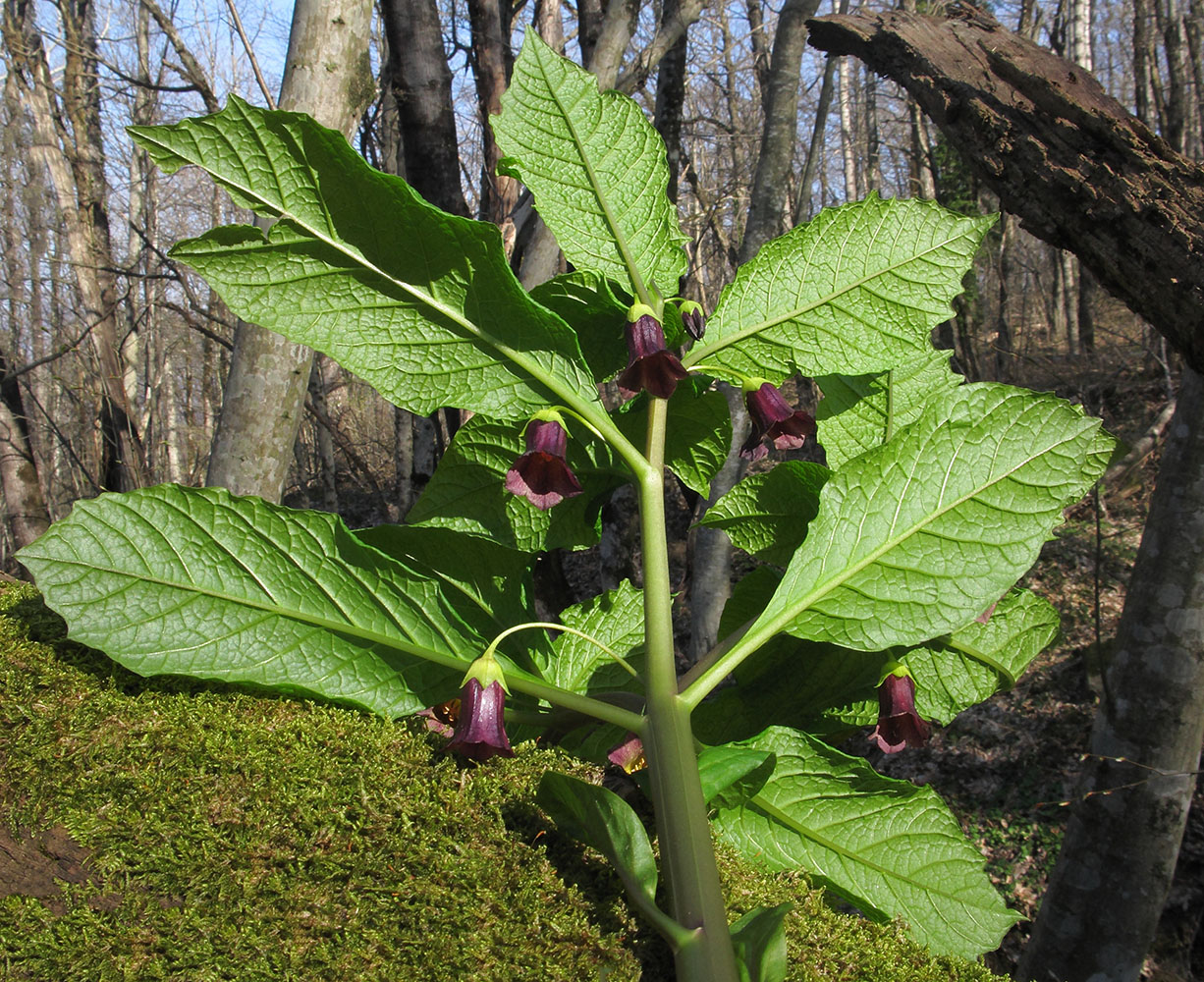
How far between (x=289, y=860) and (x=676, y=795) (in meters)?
0.45

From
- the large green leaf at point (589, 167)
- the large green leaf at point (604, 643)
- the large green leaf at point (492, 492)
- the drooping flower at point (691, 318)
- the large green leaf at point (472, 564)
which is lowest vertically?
the large green leaf at point (604, 643)

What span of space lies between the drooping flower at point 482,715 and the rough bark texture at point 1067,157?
1.37m

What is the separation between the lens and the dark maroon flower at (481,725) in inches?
37.1

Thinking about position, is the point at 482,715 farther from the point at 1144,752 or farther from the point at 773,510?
the point at 1144,752

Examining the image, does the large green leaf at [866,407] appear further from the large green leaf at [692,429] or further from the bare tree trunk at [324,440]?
the bare tree trunk at [324,440]

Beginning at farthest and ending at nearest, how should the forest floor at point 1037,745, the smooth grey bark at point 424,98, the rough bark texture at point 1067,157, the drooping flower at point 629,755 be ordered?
the forest floor at point 1037,745, the smooth grey bark at point 424,98, the rough bark texture at point 1067,157, the drooping flower at point 629,755

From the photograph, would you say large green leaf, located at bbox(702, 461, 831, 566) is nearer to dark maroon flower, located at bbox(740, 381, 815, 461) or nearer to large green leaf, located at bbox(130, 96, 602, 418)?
dark maroon flower, located at bbox(740, 381, 815, 461)

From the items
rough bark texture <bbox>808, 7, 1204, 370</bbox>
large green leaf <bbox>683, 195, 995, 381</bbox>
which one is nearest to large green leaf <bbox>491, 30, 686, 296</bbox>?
large green leaf <bbox>683, 195, 995, 381</bbox>

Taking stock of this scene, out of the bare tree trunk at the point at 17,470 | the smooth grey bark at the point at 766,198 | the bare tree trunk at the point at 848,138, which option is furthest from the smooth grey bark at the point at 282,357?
the bare tree trunk at the point at 848,138

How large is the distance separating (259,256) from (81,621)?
50 cm

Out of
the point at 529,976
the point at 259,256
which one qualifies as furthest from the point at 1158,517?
the point at 259,256

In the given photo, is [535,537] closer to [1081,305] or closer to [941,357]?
[941,357]

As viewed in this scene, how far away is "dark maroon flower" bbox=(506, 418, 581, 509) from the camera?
104 centimetres

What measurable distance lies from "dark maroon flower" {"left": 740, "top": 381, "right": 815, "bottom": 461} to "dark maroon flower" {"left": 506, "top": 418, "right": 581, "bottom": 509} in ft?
0.97
